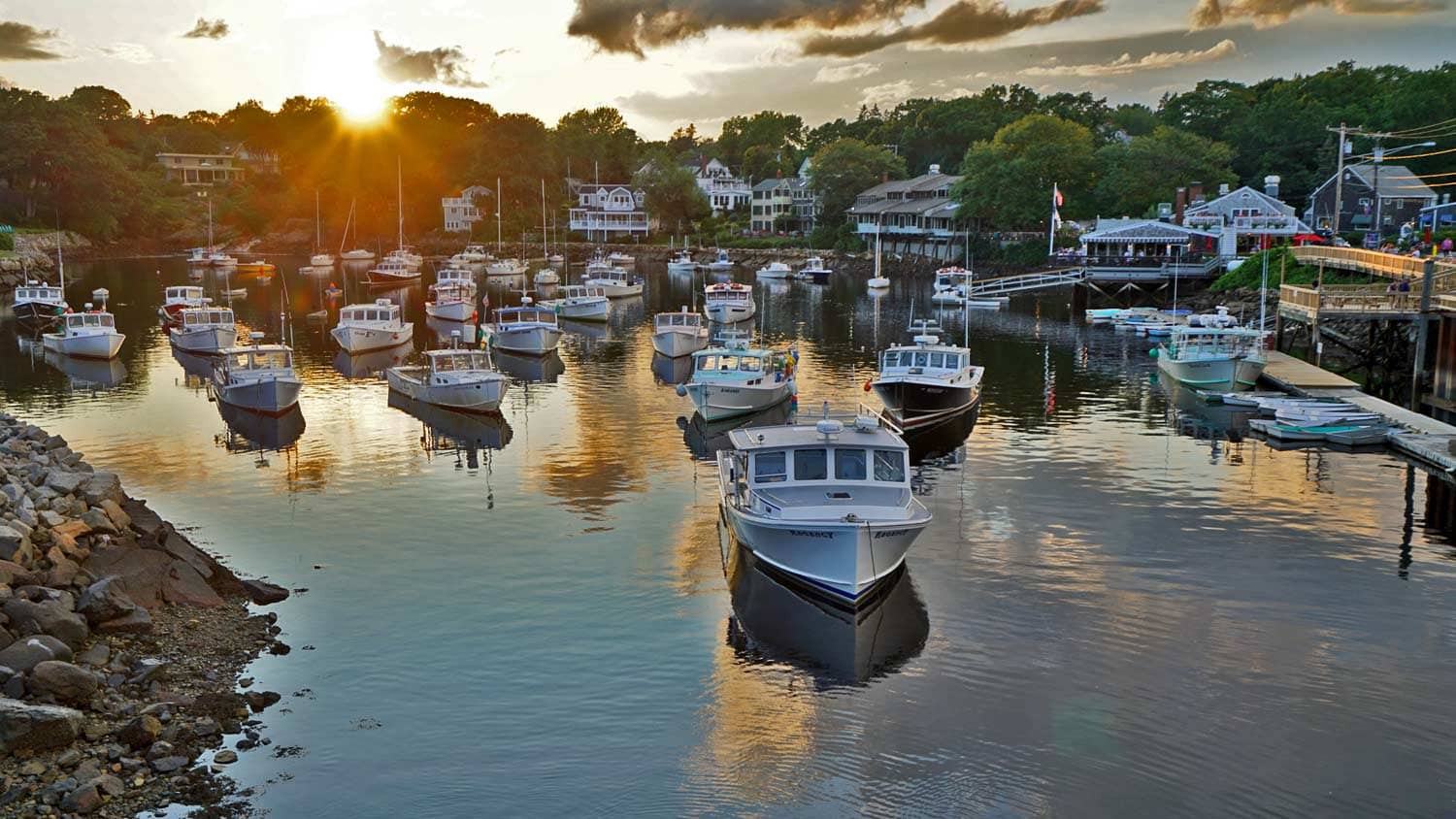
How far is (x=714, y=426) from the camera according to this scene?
1923 inches

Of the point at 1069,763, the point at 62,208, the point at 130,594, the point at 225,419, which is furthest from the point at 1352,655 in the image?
the point at 62,208

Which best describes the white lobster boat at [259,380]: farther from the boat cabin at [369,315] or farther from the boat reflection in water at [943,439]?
the boat reflection in water at [943,439]

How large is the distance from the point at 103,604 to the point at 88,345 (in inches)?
2122

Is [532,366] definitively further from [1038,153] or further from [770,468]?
[1038,153]

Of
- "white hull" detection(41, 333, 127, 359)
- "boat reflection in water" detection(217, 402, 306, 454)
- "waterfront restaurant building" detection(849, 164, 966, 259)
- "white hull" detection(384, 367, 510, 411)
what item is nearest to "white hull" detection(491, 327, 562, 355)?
"white hull" detection(384, 367, 510, 411)

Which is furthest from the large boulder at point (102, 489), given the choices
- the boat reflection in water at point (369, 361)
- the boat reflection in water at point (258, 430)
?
the boat reflection in water at point (369, 361)

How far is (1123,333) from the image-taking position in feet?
278

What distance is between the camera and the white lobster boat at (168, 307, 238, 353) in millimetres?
72312

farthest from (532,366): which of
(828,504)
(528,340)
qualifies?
(828,504)

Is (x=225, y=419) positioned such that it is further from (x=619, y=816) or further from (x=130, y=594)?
(x=619, y=816)

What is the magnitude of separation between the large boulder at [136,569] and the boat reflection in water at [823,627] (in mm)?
12560

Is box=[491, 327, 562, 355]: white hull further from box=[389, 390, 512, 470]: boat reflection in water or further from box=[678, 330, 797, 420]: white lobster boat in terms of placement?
box=[678, 330, 797, 420]: white lobster boat

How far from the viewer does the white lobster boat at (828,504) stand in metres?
26.7

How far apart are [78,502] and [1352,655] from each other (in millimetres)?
29528
